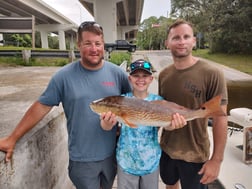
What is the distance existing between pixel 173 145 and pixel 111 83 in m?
0.85

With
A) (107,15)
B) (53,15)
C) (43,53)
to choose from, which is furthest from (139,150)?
(53,15)

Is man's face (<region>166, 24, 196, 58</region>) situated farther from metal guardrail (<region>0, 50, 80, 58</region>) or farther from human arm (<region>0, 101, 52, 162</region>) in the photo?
metal guardrail (<region>0, 50, 80, 58</region>)

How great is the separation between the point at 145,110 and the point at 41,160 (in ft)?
4.49

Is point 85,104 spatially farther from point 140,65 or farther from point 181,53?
point 181,53

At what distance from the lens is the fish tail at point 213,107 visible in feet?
6.40

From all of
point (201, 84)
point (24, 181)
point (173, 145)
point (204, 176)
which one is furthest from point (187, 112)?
point (24, 181)

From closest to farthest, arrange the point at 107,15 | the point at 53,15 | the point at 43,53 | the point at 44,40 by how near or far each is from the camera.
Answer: the point at 43,53 < the point at 107,15 < the point at 53,15 < the point at 44,40

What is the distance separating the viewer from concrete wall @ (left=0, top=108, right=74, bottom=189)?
6.74ft

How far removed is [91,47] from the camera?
217cm

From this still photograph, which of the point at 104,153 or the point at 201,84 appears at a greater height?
the point at 201,84

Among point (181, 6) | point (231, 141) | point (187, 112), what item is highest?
point (181, 6)

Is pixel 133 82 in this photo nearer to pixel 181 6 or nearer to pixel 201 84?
pixel 201 84

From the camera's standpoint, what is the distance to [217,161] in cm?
222

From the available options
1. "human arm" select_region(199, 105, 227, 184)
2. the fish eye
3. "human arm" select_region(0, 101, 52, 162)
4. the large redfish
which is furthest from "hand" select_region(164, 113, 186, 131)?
the fish eye
